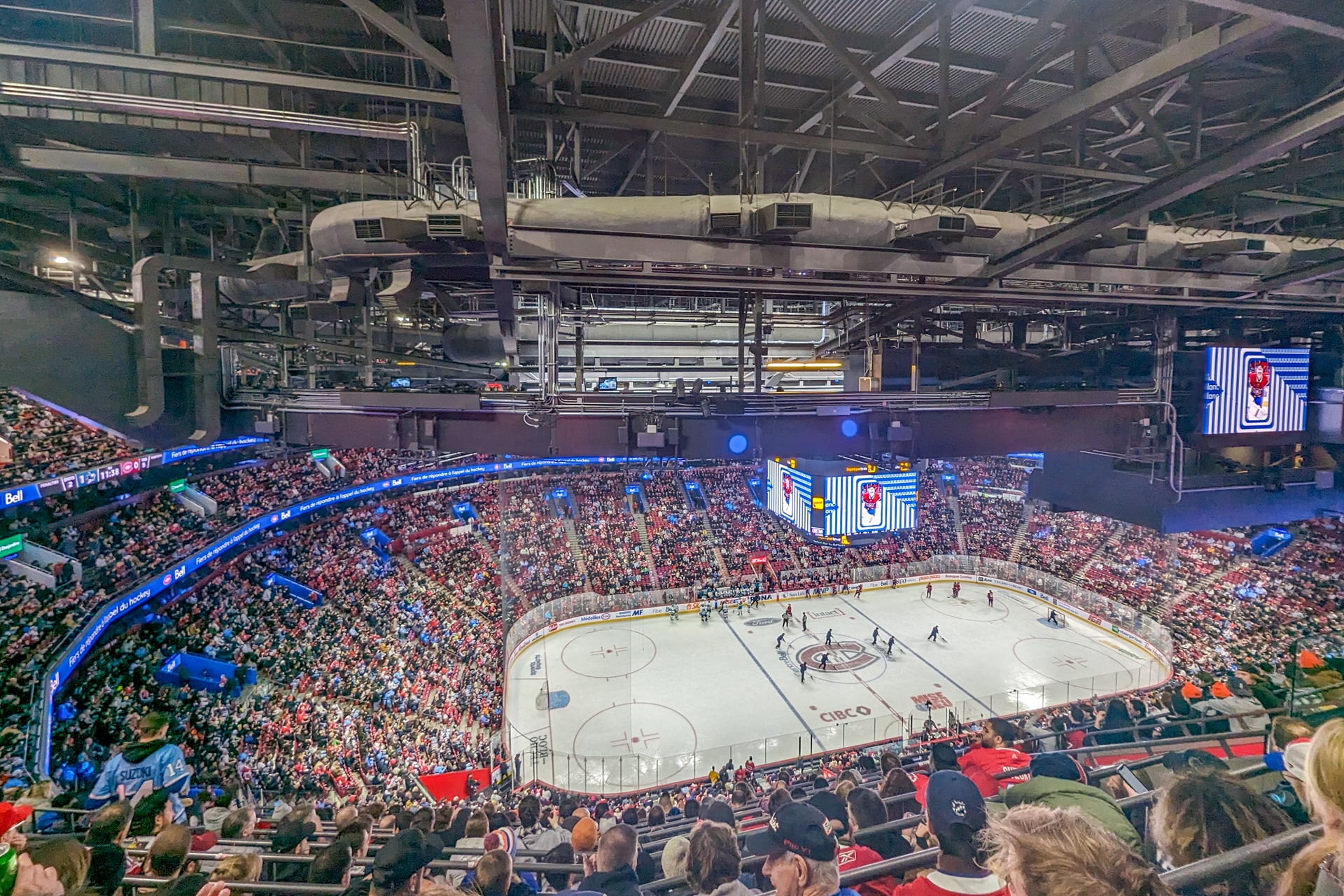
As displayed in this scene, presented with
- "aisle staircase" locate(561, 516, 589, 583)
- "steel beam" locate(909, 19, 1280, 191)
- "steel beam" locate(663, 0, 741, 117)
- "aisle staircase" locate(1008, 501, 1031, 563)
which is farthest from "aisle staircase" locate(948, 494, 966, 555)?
"steel beam" locate(663, 0, 741, 117)

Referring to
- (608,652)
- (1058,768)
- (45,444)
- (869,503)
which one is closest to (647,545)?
(608,652)

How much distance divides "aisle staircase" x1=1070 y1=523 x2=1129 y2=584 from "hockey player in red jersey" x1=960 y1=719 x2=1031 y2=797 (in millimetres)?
24475

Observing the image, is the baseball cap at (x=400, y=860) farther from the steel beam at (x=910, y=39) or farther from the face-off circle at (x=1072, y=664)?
the face-off circle at (x=1072, y=664)

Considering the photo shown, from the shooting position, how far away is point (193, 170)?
5098mm

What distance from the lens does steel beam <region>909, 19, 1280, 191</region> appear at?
10.1 feet

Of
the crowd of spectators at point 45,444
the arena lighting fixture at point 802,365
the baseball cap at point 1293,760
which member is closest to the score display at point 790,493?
the arena lighting fixture at point 802,365

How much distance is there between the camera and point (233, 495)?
19.4m

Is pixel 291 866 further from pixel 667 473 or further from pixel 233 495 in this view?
pixel 667 473

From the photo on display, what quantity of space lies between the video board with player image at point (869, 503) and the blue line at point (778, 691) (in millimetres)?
5395

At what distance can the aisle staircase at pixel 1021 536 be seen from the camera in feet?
90.6

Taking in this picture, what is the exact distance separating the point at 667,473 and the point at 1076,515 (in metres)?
21.9

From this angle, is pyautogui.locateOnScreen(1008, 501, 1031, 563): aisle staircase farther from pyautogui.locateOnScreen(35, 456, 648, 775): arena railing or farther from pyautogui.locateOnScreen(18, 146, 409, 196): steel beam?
Answer: pyautogui.locateOnScreen(18, 146, 409, 196): steel beam

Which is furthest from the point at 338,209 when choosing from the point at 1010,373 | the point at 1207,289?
the point at 1207,289

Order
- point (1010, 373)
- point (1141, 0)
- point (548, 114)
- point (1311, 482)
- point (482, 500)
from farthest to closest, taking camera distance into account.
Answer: point (482, 500), point (1311, 482), point (1010, 373), point (548, 114), point (1141, 0)
